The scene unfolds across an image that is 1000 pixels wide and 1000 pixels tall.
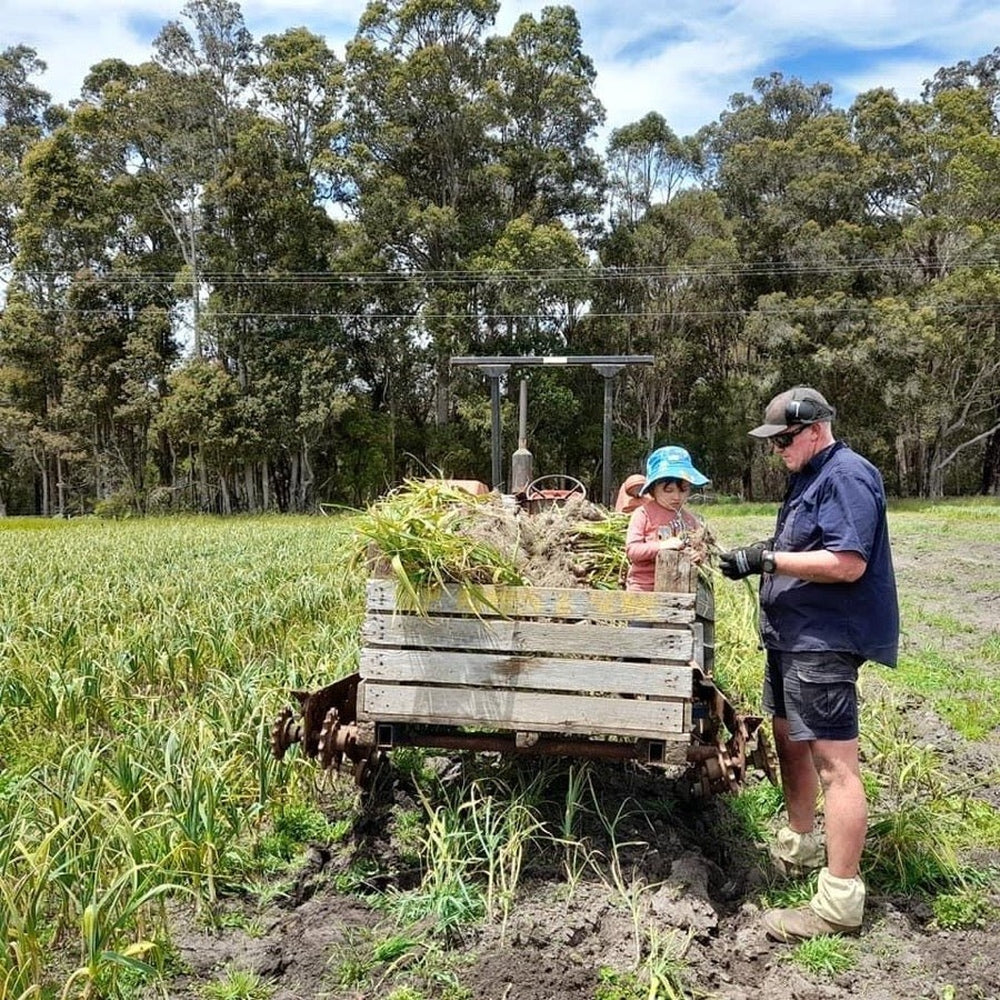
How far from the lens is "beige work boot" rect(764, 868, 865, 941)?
300 centimetres

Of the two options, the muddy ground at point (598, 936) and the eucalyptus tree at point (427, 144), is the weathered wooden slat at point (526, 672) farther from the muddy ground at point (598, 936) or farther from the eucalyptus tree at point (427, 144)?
the eucalyptus tree at point (427, 144)

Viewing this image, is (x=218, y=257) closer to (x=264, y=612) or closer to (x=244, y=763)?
(x=264, y=612)

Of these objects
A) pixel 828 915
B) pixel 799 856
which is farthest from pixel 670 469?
pixel 828 915

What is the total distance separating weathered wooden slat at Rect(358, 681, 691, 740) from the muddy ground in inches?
19.8

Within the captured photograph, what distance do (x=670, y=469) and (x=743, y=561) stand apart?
700 mm

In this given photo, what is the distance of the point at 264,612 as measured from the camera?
714cm

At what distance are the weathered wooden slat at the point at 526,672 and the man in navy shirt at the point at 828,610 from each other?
446mm

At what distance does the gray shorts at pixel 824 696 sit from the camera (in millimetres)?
3100

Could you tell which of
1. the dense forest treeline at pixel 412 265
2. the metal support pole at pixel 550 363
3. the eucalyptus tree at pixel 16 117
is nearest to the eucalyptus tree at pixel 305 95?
the dense forest treeline at pixel 412 265

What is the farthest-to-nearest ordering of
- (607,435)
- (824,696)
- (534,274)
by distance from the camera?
(534,274) → (607,435) → (824,696)

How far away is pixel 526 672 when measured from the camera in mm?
3283

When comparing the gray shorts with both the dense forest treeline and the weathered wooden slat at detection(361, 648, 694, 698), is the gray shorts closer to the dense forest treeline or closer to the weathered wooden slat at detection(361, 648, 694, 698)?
the weathered wooden slat at detection(361, 648, 694, 698)

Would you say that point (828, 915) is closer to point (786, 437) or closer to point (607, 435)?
point (786, 437)

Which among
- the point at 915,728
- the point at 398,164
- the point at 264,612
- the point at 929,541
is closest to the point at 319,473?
the point at 398,164
